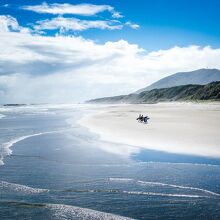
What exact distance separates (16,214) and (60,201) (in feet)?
5.08


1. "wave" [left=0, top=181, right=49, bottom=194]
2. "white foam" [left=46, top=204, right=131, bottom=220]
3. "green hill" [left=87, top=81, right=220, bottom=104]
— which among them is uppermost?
"green hill" [left=87, top=81, right=220, bottom=104]

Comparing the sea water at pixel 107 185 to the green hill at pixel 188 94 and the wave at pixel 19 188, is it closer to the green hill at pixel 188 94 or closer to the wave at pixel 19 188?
the wave at pixel 19 188

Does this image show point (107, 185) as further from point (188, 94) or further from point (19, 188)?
point (188, 94)

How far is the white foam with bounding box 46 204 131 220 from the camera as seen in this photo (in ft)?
30.6

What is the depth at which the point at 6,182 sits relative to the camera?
42.4ft

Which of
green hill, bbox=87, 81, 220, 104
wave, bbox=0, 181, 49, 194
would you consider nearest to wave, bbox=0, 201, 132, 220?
wave, bbox=0, 181, 49, 194

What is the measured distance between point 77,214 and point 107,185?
3.00m

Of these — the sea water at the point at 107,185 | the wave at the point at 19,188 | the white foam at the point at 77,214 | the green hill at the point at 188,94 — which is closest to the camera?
the white foam at the point at 77,214

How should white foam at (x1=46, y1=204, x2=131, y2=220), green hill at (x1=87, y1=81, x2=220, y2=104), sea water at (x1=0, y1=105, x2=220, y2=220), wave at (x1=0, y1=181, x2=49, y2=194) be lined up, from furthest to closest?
green hill at (x1=87, y1=81, x2=220, y2=104) < wave at (x1=0, y1=181, x2=49, y2=194) < sea water at (x1=0, y1=105, x2=220, y2=220) < white foam at (x1=46, y1=204, x2=131, y2=220)

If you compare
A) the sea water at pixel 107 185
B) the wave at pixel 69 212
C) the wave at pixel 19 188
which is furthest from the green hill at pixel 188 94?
the wave at pixel 69 212

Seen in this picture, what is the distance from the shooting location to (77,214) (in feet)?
31.4

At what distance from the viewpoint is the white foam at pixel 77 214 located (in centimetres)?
934

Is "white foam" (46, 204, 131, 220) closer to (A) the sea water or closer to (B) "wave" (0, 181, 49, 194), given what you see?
(A) the sea water

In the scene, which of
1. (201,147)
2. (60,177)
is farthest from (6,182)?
(201,147)
